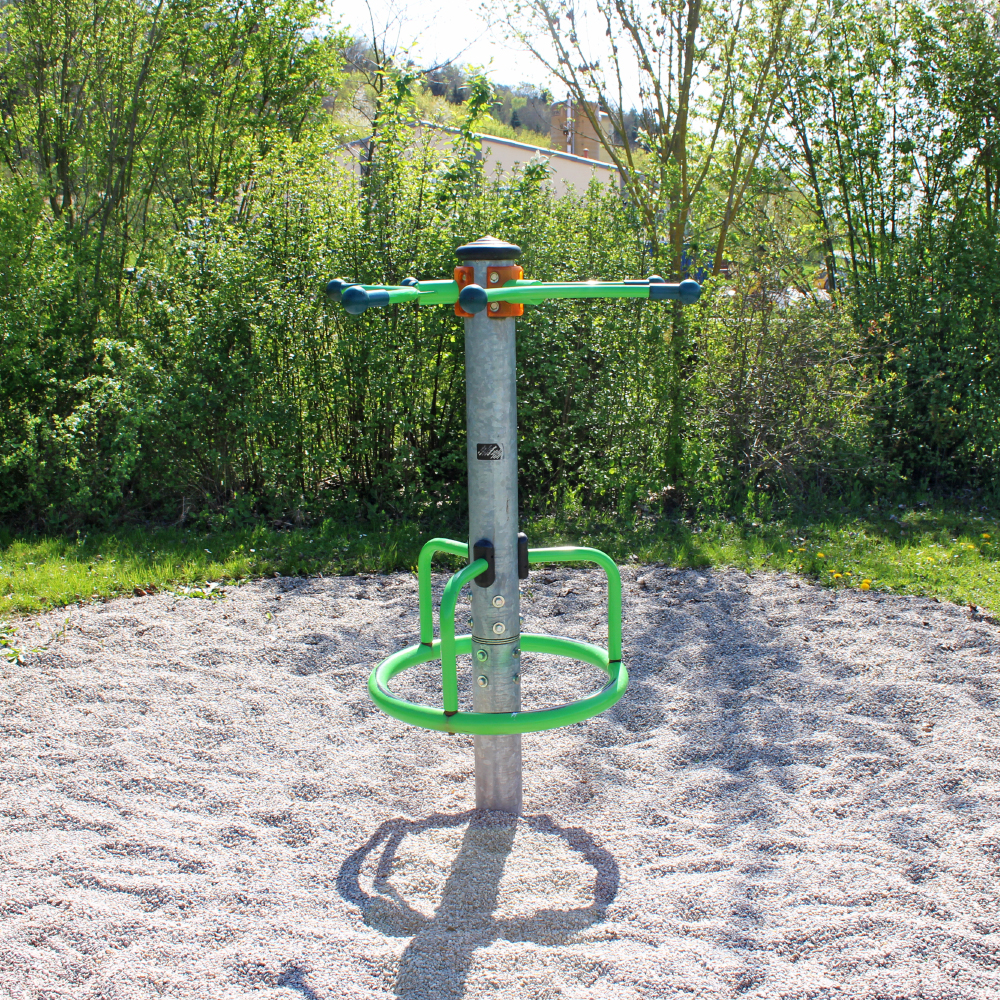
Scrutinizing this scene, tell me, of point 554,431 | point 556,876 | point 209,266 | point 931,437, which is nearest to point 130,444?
point 209,266

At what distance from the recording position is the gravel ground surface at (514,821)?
2143mm

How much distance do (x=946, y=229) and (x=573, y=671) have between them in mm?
5075

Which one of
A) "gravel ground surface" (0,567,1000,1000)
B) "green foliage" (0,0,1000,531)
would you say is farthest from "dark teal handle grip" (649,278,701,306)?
"green foliage" (0,0,1000,531)

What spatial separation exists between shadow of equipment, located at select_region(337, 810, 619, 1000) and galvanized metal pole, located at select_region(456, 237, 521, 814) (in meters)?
0.42

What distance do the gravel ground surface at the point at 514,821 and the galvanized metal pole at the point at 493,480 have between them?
1.71ft

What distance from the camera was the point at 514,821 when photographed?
110 inches

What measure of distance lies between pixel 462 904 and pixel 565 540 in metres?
3.57

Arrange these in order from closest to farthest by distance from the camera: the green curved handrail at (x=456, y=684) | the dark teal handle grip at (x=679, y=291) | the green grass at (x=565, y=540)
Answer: the dark teal handle grip at (x=679, y=291) → the green curved handrail at (x=456, y=684) → the green grass at (x=565, y=540)

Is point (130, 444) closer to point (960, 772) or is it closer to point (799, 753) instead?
point (799, 753)

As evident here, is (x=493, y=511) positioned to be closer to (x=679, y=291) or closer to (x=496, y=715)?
(x=496, y=715)

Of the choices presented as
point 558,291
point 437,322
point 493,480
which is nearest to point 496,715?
point 493,480

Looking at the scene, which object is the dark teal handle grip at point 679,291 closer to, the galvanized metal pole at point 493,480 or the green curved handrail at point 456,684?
the galvanized metal pole at point 493,480

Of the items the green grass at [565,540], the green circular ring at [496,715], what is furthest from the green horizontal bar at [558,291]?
the green grass at [565,540]

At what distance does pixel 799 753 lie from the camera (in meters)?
3.17
